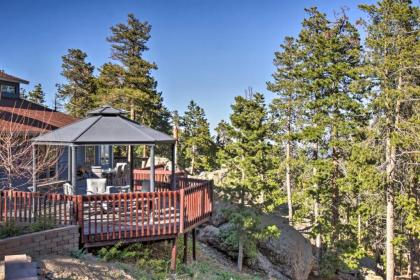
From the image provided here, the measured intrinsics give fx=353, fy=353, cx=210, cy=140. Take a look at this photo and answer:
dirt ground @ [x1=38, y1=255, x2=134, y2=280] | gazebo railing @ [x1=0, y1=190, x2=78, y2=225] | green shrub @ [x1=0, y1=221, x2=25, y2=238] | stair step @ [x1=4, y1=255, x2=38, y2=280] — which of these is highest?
gazebo railing @ [x1=0, y1=190, x2=78, y2=225]

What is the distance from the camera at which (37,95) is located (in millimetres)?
47594

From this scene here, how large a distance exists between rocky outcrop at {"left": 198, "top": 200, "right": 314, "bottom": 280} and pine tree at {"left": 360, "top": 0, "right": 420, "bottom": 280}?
376cm

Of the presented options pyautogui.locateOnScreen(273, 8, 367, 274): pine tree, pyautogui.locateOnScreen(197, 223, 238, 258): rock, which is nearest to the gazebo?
pyautogui.locateOnScreen(197, 223, 238, 258): rock

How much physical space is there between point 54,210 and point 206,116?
26493 millimetres

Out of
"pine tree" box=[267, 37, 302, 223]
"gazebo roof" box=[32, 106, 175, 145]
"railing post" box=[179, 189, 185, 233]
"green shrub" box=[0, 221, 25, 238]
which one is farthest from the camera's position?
"pine tree" box=[267, 37, 302, 223]

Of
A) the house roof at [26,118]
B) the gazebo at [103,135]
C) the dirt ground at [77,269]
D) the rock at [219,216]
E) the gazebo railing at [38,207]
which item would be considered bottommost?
the rock at [219,216]

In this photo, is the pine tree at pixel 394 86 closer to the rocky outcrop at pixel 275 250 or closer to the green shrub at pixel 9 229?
the rocky outcrop at pixel 275 250

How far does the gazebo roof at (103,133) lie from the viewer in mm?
9266

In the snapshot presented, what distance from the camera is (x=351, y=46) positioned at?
63.6ft

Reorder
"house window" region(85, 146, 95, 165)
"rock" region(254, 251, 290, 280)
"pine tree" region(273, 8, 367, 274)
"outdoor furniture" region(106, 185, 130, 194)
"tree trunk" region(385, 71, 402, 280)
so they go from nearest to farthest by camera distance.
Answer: "outdoor furniture" region(106, 185, 130, 194) → "tree trunk" region(385, 71, 402, 280) → "rock" region(254, 251, 290, 280) → "pine tree" region(273, 8, 367, 274) → "house window" region(85, 146, 95, 165)

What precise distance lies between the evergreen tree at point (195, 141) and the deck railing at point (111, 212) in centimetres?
2058

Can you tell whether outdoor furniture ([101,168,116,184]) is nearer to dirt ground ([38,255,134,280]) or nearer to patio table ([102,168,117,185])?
patio table ([102,168,117,185])

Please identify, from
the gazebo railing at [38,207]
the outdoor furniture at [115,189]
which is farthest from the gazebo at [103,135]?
the outdoor furniture at [115,189]

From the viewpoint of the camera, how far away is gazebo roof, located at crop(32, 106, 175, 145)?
30.4 ft
